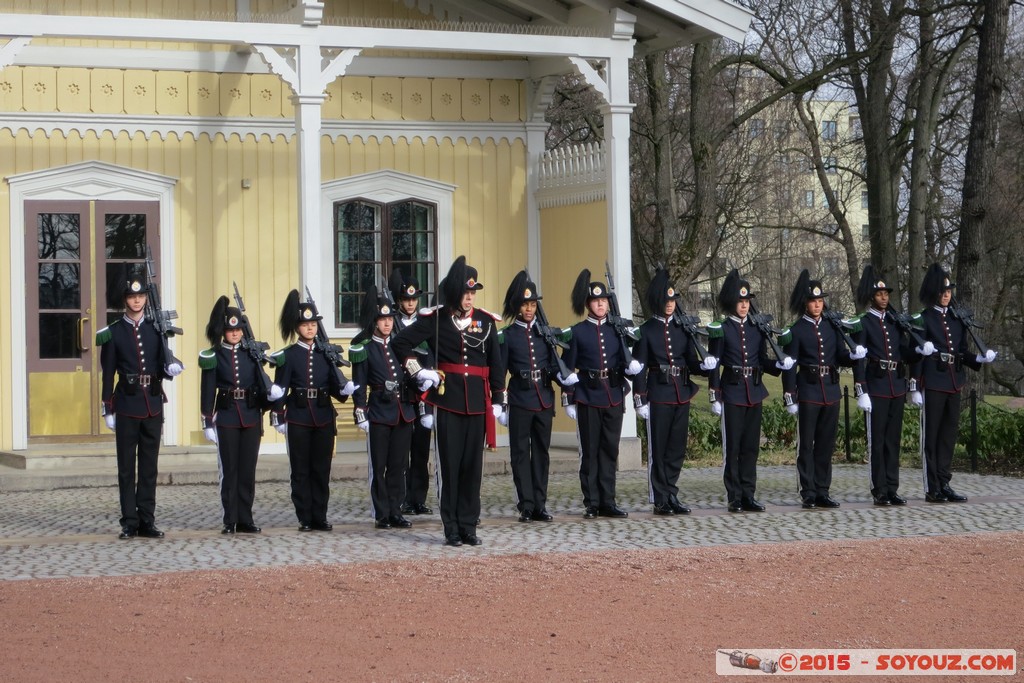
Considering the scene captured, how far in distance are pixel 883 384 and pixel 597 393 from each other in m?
2.45

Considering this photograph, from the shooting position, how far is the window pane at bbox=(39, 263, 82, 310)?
49.5ft

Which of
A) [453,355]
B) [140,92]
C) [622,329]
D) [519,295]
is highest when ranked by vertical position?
[140,92]

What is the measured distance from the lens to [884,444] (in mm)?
12266

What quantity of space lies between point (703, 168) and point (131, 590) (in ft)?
39.3

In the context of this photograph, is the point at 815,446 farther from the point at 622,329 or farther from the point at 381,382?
the point at 381,382

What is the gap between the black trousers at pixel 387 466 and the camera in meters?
11.3

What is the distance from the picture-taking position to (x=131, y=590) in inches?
338

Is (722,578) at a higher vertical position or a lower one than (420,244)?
lower

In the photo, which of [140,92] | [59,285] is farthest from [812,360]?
[59,285]

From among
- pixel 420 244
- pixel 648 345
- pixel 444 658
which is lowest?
pixel 444 658

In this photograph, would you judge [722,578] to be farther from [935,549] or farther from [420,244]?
[420,244]

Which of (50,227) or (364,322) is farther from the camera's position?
(50,227)

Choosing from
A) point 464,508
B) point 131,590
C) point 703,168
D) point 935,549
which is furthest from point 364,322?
point 703,168

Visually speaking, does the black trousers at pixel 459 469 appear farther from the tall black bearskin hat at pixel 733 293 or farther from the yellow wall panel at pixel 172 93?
the yellow wall panel at pixel 172 93
